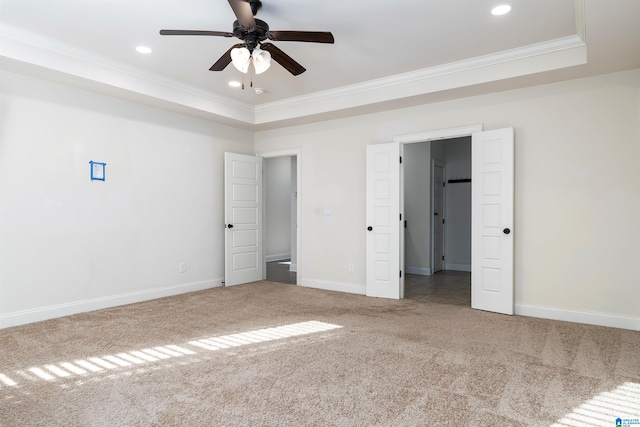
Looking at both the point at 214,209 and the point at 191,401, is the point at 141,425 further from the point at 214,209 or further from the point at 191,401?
the point at 214,209

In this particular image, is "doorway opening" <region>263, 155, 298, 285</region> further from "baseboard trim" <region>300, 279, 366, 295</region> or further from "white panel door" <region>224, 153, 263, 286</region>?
"baseboard trim" <region>300, 279, 366, 295</region>

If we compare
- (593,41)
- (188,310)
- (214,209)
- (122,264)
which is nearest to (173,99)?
(214,209)

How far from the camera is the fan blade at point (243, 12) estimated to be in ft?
8.20

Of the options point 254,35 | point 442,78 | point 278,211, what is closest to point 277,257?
point 278,211

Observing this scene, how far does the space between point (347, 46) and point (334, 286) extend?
332 centimetres

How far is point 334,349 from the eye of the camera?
3135 mm

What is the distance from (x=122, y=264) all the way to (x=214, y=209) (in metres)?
1.57

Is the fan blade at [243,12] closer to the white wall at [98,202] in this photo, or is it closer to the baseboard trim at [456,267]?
the white wall at [98,202]

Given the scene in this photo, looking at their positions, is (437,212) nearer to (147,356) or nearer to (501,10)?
(501,10)

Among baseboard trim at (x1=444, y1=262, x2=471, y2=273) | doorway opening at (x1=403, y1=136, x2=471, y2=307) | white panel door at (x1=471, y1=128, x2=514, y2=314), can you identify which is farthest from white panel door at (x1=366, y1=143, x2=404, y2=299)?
baseboard trim at (x1=444, y1=262, x2=471, y2=273)

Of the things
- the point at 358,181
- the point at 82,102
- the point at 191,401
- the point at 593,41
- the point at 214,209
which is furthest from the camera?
the point at 214,209

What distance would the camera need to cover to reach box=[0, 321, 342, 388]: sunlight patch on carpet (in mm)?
2641

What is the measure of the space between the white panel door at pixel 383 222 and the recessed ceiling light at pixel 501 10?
2065 mm

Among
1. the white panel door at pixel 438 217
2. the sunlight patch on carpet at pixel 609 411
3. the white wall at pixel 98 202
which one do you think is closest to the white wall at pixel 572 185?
the sunlight patch on carpet at pixel 609 411
